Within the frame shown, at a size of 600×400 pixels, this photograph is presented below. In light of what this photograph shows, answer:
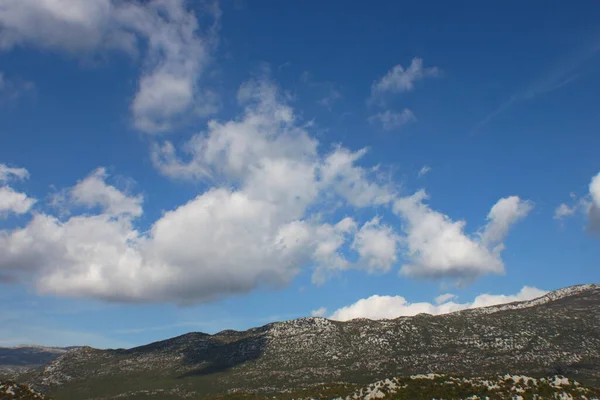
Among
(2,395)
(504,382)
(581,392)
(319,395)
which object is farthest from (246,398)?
(581,392)

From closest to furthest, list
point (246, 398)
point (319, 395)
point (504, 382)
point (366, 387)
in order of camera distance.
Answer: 1. point (504, 382)
2. point (366, 387)
3. point (319, 395)
4. point (246, 398)

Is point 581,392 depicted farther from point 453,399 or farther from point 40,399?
point 40,399

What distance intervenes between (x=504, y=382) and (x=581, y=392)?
9.39m

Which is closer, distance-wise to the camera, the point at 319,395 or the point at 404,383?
the point at 404,383

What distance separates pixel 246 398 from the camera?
9056 centimetres

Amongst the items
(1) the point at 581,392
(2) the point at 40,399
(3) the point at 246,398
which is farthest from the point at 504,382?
(2) the point at 40,399

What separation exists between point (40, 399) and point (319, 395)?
139ft

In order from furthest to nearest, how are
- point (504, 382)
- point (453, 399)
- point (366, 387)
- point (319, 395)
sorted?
point (319, 395)
point (366, 387)
point (504, 382)
point (453, 399)

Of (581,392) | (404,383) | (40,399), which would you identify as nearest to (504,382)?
(581,392)

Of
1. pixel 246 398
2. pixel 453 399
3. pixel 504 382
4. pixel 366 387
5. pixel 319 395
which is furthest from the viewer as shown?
pixel 246 398

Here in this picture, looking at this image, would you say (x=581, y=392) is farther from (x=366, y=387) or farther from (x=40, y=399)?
(x=40, y=399)

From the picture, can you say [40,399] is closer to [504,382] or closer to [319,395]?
[319,395]

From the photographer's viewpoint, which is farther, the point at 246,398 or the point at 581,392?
the point at 246,398

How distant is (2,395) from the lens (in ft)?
200
